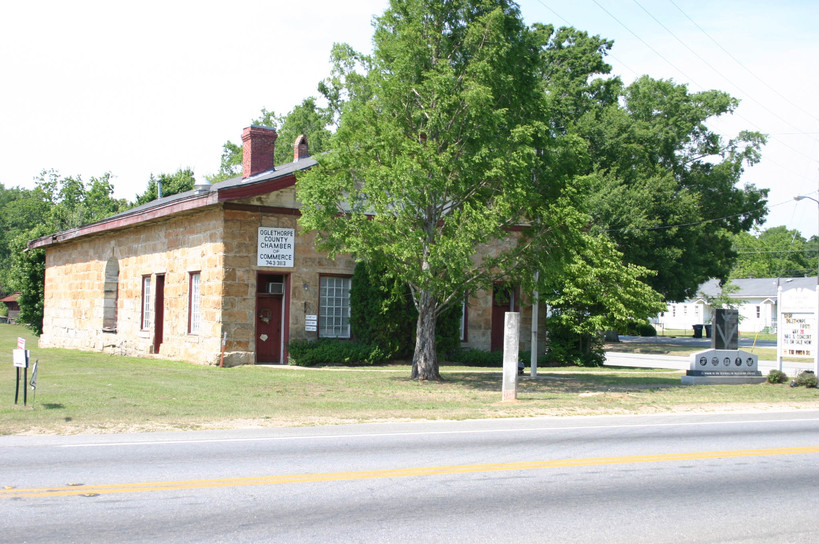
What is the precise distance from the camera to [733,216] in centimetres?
5203

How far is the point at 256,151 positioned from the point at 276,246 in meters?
5.34

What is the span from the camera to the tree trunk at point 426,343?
2011cm

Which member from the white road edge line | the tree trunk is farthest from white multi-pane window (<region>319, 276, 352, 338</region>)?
the white road edge line

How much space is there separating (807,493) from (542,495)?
2.85 m

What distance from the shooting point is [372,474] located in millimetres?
8570

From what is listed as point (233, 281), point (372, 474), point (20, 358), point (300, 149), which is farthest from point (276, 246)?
point (372, 474)

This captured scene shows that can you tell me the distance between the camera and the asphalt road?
6426 mm

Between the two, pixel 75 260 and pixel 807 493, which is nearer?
pixel 807 493

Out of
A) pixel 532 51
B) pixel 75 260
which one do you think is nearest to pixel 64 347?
pixel 75 260

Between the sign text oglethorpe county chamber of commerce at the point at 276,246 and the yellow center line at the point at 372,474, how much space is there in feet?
49.7

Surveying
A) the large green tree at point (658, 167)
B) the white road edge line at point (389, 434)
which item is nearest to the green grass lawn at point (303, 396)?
the white road edge line at point (389, 434)

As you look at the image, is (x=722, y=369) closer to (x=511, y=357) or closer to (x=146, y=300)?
(x=511, y=357)

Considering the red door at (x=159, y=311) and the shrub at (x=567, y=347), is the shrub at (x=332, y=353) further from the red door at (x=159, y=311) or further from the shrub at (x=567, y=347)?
the shrub at (x=567, y=347)

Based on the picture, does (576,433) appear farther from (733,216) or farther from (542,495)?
(733,216)
